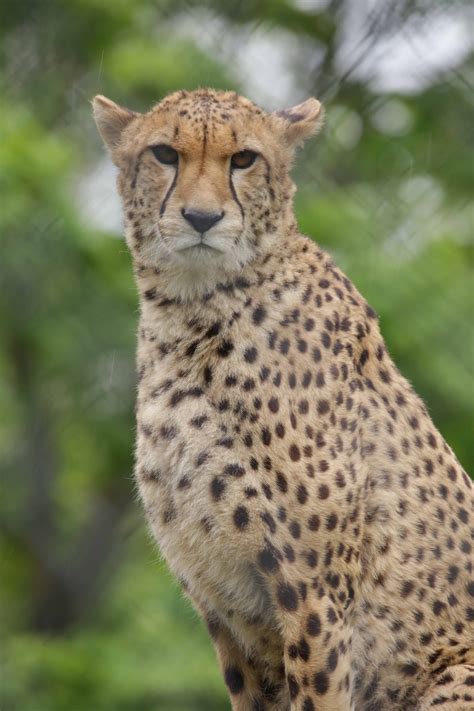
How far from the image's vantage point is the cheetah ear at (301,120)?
3752 mm

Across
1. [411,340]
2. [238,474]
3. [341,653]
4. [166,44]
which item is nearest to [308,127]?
[238,474]

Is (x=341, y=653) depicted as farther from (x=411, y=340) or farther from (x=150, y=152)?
(x=411, y=340)

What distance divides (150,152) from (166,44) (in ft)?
23.2

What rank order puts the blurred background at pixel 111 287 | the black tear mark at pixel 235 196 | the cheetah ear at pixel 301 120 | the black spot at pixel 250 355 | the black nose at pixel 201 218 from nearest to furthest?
the black nose at pixel 201 218 → the black tear mark at pixel 235 196 → the black spot at pixel 250 355 → the cheetah ear at pixel 301 120 → the blurred background at pixel 111 287

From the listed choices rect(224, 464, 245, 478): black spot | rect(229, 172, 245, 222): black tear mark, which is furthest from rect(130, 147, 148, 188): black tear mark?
rect(224, 464, 245, 478): black spot

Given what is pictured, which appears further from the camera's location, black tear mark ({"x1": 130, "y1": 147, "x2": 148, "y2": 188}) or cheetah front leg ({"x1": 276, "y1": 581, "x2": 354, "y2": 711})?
black tear mark ({"x1": 130, "y1": 147, "x2": 148, "y2": 188})

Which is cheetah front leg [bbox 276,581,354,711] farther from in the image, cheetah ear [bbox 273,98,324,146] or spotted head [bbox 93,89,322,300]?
cheetah ear [bbox 273,98,324,146]

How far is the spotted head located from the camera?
341cm

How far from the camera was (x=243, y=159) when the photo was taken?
354cm

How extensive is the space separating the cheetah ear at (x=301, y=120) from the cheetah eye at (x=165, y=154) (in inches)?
14.7

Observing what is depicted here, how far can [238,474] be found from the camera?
3490mm

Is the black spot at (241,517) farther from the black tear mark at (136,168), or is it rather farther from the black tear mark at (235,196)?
the black tear mark at (136,168)

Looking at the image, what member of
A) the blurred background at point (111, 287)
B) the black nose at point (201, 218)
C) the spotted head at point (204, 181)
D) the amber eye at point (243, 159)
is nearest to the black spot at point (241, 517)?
the spotted head at point (204, 181)

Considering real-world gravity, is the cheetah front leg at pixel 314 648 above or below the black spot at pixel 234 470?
below
